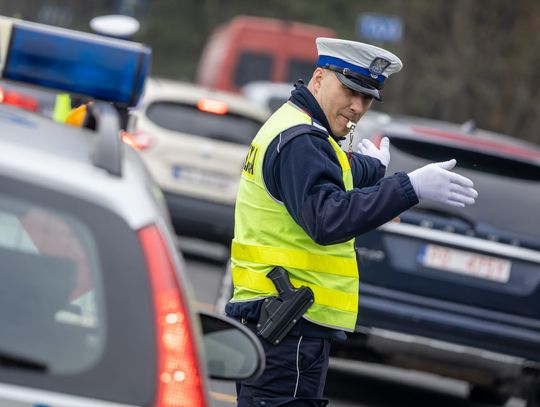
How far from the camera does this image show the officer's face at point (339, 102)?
480cm

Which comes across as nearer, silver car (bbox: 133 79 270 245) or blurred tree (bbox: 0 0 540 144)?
silver car (bbox: 133 79 270 245)

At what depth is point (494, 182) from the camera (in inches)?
331

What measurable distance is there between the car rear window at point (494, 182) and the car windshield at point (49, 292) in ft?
16.6

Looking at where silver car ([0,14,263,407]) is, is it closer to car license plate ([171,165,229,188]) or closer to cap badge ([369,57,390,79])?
cap badge ([369,57,390,79])

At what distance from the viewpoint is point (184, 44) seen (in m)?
59.2

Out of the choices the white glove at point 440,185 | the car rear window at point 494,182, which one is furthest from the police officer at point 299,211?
the car rear window at point 494,182

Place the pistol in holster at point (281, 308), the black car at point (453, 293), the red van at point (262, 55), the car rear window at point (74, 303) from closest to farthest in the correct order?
the car rear window at point (74, 303), the pistol in holster at point (281, 308), the black car at point (453, 293), the red van at point (262, 55)

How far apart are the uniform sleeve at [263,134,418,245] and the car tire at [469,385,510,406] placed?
5.00 metres

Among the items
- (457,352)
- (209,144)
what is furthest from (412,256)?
(209,144)

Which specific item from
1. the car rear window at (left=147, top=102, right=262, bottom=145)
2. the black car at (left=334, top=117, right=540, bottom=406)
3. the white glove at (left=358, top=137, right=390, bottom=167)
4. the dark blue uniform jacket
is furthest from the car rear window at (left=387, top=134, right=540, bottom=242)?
the car rear window at (left=147, top=102, right=262, bottom=145)

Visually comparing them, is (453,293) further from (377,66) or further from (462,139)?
(377,66)

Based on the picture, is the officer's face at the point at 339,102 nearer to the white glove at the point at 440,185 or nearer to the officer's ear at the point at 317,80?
the officer's ear at the point at 317,80

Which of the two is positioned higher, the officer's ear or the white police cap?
the white police cap

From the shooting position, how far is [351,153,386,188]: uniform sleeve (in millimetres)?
5141
